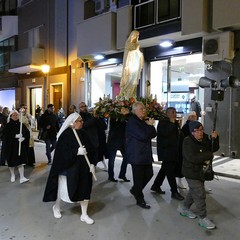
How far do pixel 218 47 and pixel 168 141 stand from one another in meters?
5.75

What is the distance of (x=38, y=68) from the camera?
62.4 feet

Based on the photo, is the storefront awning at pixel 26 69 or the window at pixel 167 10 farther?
the storefront awning at pixel 26 69

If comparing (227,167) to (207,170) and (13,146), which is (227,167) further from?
(13,146)

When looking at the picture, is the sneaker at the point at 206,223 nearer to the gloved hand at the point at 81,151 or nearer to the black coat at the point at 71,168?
the black coat at the point at 71,168

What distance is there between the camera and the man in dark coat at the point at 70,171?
14.7ft

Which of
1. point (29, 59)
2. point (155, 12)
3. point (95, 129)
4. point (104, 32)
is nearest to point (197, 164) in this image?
point (95, 129)

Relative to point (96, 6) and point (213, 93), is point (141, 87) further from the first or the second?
point (213, 93)

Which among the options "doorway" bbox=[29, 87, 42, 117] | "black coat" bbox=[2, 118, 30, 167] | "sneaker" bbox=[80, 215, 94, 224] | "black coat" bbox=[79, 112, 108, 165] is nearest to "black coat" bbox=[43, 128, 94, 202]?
"sneaker" bbox=[80, 215, 94, 224]

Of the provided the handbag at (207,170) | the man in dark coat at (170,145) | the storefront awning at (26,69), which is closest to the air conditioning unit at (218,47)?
the man in dark coat at (170,145)

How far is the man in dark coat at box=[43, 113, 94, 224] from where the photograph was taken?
447cm

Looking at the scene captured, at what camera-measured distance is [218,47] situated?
1005cm

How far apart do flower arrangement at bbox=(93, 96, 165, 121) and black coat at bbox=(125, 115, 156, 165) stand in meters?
1.15

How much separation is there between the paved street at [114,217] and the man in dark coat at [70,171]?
35 cm

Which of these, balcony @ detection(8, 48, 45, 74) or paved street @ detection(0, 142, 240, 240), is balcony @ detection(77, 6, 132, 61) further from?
paved street @ detection(0, 142, 240, 240)
